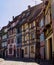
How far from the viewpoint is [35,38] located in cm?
5391

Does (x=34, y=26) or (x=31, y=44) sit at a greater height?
(x=34, y=26)

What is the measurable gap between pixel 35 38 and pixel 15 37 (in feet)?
62.3

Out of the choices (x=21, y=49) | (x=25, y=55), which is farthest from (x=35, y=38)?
(x=21, y=49)

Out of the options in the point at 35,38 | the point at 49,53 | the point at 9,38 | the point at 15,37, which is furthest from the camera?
the point at 9,38

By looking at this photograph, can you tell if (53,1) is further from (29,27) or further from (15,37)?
(15,37)

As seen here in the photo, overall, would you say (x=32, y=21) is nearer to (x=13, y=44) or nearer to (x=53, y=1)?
(x=13, y=44)

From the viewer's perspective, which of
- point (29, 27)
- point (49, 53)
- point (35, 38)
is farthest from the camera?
point (29, 27)

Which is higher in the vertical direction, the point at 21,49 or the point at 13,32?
the point at 13,32

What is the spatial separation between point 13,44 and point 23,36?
11051 millimetres

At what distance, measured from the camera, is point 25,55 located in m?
60.9

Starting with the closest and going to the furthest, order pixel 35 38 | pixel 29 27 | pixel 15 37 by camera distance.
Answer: pixel 35 38 → pixel 29 27 → pixel 15 37

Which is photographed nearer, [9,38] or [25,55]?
[25,55]

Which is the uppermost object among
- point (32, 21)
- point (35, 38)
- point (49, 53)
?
point (32, 21)

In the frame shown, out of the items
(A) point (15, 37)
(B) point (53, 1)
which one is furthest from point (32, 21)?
(B) point (53, 1)
